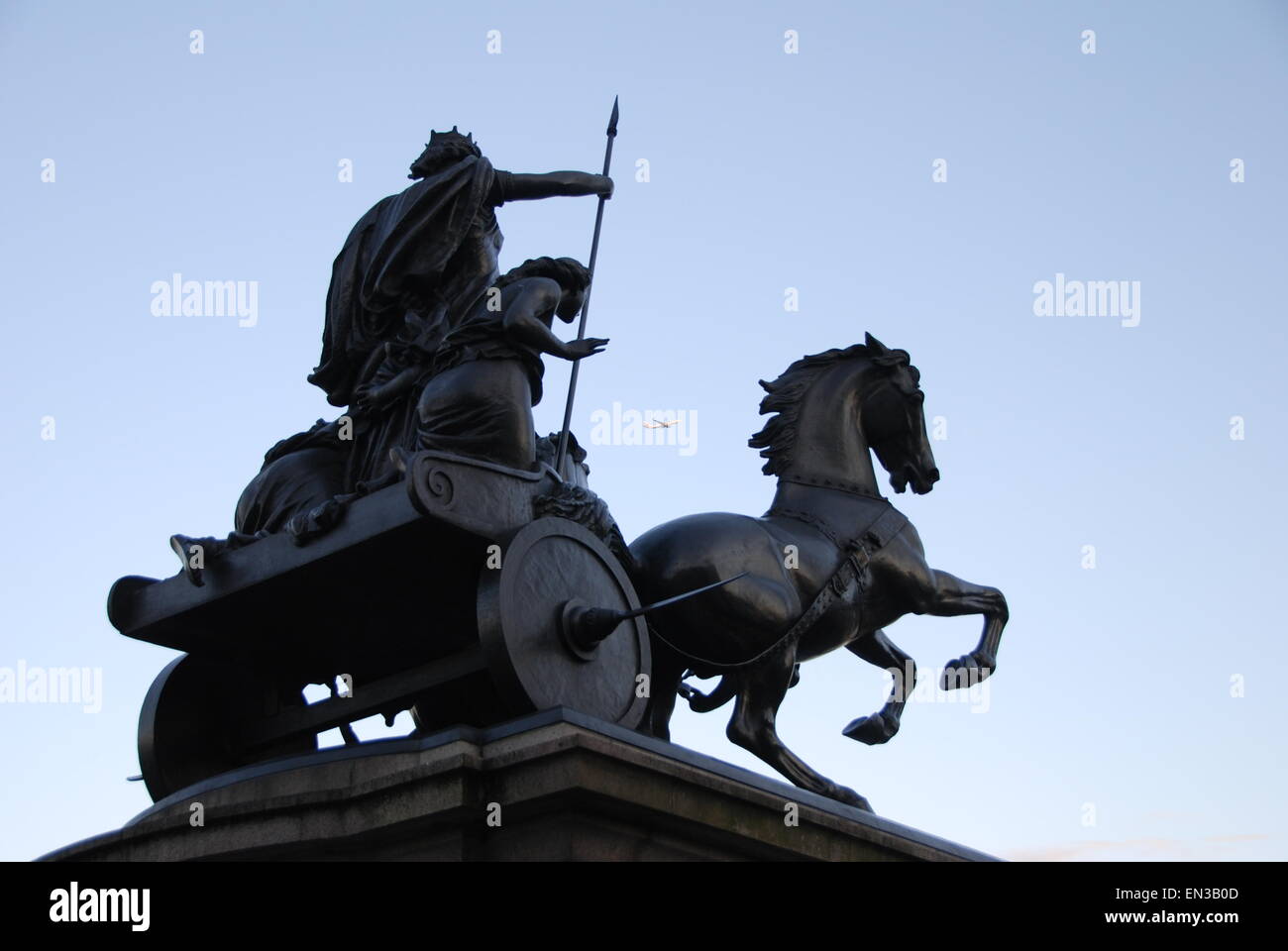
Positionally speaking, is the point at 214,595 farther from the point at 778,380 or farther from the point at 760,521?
the point at 778,380

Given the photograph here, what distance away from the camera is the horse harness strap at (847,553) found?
9969 mm

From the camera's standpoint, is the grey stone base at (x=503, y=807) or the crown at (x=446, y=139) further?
the crown at (x=446, y=139)

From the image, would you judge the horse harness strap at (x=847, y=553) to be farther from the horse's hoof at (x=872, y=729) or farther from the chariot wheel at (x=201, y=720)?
A: the chariot wheel at (x=201, y=720)

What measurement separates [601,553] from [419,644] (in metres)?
1.08

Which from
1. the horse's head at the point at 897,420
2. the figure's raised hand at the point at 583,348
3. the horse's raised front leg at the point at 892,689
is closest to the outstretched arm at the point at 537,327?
the figure's raised hand at the point at 583,348

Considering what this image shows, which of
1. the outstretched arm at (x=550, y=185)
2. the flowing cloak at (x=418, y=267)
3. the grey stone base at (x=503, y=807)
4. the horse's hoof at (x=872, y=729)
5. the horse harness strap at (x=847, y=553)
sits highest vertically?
the outstretched arm at (x=550, y=185)

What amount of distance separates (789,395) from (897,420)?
25.9 inches

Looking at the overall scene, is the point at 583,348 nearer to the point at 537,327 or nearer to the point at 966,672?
the point at 537,327

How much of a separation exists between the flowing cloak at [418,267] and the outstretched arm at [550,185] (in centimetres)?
8

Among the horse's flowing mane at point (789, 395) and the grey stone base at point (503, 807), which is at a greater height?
the horse's flowing mane at point (789, 395)

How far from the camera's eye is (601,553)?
9.17 m

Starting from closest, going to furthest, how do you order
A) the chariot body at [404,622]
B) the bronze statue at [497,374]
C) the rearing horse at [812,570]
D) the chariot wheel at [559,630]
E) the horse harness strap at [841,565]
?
the chariot wheel at [559,630] → the chariot body at [404,622] → the bronze statue at [497,374] → the rearing horse at [812,570] → the horse harness strap at [841,565]

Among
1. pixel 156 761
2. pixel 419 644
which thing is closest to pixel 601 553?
pixel 419 644
